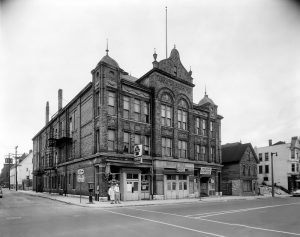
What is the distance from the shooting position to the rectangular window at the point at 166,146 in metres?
32.3

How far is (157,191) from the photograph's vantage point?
1179 inches

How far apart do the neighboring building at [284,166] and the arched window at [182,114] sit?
32.0 m

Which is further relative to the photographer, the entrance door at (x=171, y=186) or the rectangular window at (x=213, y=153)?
the rectangular window at (x=213, y=153)

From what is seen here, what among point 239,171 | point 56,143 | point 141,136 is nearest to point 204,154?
point 239,171

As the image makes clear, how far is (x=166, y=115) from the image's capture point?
3306cm

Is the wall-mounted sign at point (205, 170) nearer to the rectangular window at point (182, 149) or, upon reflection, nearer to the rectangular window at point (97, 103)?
the rectangular window at point (182, 149)

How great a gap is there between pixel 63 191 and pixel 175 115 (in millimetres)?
16957

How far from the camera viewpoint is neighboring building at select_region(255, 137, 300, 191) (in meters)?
59.0

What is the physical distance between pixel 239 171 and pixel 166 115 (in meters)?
18.0

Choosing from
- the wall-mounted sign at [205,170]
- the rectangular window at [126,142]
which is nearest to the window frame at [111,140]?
the rectangular window at [126,142]

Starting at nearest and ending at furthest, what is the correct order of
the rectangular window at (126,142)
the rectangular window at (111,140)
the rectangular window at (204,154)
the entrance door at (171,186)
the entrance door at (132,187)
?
the rectangular window at (111,140), the entrance door at (132,187), the rectangular window at (126,142), the entrance door at (171,186), the rectangular window at (204,154)

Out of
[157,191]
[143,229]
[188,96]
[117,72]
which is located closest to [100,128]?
[117,72]

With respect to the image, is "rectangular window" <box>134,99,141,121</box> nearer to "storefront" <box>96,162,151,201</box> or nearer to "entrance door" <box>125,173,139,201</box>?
"storefront" <box>96,162,151,201</box>

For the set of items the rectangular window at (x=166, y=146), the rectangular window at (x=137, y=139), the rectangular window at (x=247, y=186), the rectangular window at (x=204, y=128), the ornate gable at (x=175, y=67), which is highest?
the ornate gable at (x=175, y=67)
